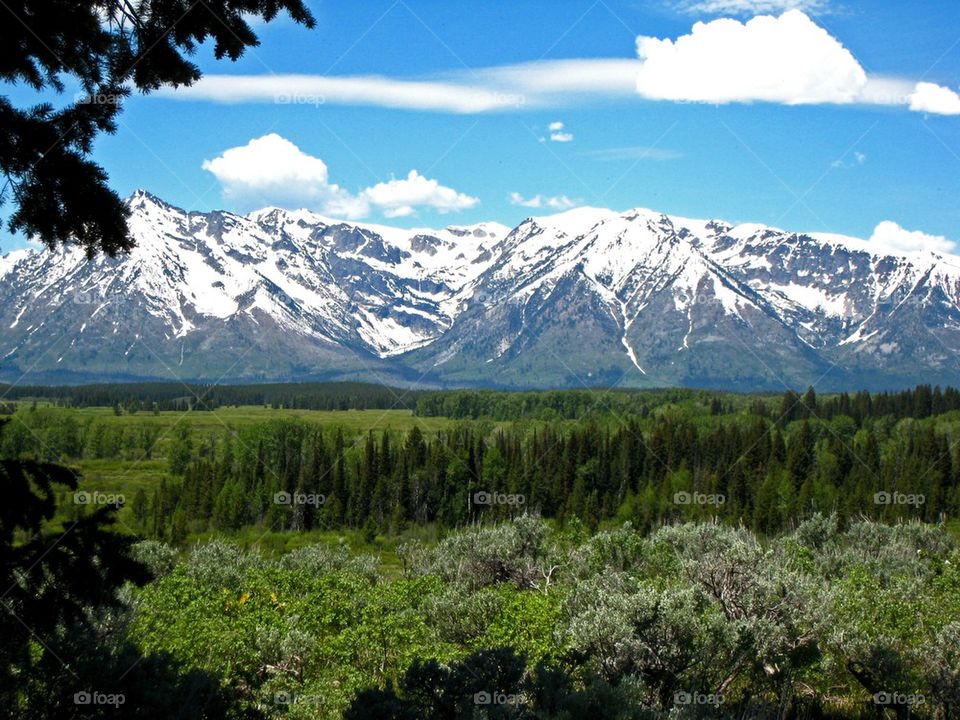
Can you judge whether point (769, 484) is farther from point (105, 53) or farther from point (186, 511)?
point (105, 53)

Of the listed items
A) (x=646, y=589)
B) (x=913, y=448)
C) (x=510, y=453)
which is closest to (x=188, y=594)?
(x=646, y=589)

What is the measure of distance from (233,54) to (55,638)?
7.58 m

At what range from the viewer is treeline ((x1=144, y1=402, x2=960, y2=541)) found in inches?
4097

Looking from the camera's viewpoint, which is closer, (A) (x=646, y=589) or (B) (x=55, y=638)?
(B) (x=55, y=638)

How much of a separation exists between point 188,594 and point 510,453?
4089 inches

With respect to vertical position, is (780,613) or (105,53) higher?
(105,53)

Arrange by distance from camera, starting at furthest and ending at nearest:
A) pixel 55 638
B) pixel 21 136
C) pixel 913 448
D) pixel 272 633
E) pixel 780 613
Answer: pixel 913 448 < pixel 272 633 < pixel 780 613 < pixel 55 638 < pixel 21 136

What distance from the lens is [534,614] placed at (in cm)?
2803

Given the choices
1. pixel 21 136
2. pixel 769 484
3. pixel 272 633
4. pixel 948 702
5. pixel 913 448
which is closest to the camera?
pixel 21 136

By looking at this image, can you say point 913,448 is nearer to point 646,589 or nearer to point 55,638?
point 646,589

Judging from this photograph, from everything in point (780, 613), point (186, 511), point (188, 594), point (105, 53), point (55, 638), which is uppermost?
point (105, 53)

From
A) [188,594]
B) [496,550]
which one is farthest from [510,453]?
[188,594]

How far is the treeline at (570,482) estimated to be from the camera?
341 feet

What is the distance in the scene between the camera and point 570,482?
5084 inches
